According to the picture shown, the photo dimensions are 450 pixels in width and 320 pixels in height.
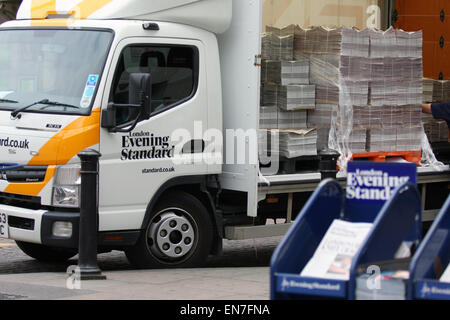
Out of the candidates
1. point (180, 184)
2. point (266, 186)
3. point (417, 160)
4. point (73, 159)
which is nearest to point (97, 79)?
point (73, 159)

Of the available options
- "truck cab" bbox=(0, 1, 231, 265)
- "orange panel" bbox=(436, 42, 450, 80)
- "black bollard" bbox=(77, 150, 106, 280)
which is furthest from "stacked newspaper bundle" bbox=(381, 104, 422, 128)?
"black bollard" bbox=(77, 150, 106, 280)

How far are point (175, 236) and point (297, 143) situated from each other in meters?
1.64

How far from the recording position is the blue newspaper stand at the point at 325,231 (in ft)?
17.9

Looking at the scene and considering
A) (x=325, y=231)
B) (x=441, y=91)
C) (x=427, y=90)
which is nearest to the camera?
(x=325, y=231)

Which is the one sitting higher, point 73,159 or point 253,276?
point 73,159

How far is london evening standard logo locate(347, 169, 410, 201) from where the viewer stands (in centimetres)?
596

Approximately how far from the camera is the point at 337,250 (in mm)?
5766

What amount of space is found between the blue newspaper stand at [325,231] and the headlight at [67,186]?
11.3 ft

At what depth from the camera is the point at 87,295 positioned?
25.0 ft

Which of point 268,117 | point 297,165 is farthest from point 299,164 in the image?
point 268,117

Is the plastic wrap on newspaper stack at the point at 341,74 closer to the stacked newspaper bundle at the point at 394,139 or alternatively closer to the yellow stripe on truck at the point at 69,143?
the stacked newspaper bundle at the point at 394,139

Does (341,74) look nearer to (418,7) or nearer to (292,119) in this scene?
(292,119)

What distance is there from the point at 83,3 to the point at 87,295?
3.24 m
